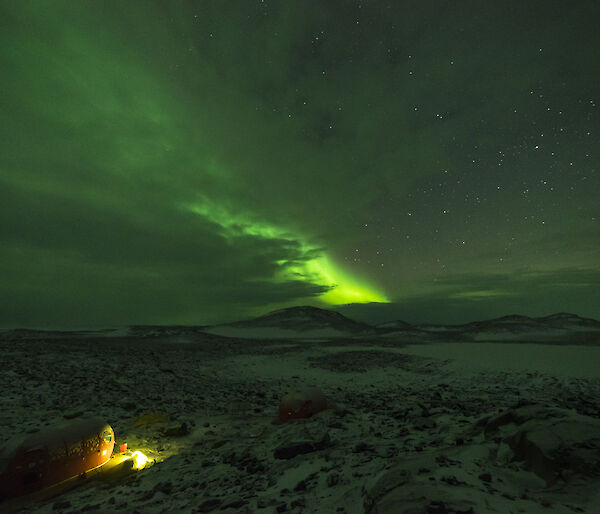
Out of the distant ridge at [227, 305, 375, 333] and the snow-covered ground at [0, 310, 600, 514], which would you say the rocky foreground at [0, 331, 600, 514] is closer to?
the snow-covered ground at [0, 310, 600, 514]

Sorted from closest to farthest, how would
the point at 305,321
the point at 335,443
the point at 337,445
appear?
the point at 337,445, the point at 335,443, the point at 305,321

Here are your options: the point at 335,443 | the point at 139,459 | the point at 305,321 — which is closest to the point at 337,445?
the point at 335,443

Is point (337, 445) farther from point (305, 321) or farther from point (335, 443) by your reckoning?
point (305, 321)

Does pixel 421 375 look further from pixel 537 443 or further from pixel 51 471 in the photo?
pixel 51 471

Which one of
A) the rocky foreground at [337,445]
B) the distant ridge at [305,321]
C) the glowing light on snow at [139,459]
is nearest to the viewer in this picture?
the rocky foreground at [337,445]

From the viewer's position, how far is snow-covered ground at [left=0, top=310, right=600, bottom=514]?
3.05 m

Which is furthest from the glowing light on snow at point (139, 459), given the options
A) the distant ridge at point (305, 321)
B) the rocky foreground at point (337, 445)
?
the distant ridge at point (305, 321)

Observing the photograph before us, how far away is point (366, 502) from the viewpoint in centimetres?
297

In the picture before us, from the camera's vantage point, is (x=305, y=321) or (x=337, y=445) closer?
(x=337, y=445)

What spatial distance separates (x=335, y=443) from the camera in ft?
17.6

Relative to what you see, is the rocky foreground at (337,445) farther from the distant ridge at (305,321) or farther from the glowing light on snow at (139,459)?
the distant ridge at (305,321)

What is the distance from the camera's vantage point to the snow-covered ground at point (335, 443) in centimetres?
305

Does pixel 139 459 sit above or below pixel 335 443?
below

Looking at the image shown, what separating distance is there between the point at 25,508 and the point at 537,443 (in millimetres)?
6815
